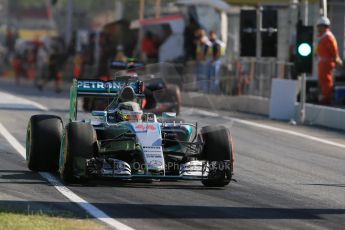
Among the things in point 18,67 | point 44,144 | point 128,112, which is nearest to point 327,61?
point 128,112

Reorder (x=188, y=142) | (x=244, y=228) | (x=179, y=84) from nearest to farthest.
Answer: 1. (x=244, y=228)
2. (x=188, y=142)
3. (x=179, y=84)

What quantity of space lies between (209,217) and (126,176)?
7.19ft

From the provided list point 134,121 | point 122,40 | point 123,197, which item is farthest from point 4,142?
point 122,40

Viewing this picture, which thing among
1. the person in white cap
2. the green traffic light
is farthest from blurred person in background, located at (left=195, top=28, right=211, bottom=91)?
the green traffic light

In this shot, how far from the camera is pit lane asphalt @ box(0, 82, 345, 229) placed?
1116cm

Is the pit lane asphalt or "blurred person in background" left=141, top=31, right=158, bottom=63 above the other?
"blurred person in background" left=141, top=31, right=158, bottom=63

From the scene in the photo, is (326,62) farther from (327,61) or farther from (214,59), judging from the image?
(214,59)

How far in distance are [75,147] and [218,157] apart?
168 cm

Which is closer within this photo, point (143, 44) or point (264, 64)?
point (264, 64)

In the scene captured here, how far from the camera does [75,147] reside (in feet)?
43.8

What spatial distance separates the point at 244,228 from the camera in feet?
35.1

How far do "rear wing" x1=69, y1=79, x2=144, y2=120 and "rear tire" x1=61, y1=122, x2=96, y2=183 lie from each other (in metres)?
1.76

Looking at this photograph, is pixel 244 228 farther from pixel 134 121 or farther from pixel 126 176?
pixel 134 121

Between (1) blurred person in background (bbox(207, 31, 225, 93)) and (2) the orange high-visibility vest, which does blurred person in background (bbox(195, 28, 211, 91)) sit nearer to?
(1) blurred person in background (bbox(207, 31, 225, 93))
